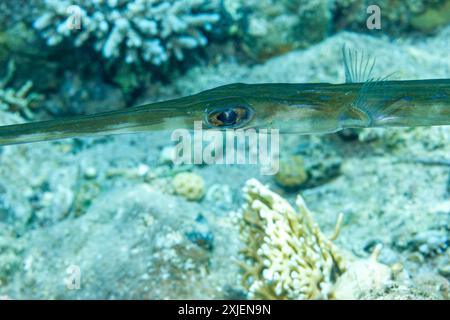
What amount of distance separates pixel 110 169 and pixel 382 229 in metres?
3.60

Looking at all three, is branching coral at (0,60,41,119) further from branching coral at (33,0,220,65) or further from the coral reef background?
branching coral at (33,0,220,65)

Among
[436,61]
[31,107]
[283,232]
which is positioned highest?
[436,61]

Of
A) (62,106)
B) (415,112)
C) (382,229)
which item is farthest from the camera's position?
(62,106)

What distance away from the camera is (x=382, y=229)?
168 inches

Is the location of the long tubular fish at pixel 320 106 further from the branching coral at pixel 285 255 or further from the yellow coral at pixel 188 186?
the yellow coral at pixel 188 186

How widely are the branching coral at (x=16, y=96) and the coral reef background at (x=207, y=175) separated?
0.08ft

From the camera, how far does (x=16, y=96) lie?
6.53 meters

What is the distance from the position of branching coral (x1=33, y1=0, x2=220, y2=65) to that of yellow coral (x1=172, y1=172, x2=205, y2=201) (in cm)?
233

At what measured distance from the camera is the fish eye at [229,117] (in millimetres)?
2710

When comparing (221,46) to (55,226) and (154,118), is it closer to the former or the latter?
(55,226)

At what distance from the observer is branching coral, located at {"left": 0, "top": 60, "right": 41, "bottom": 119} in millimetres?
6355

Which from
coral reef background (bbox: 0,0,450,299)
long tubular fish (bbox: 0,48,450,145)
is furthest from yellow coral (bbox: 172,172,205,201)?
long tubular fish (bbox: 0,48,450,145)

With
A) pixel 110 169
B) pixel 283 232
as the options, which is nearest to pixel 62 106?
pixel 110 169

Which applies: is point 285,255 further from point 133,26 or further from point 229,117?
point 133,26
